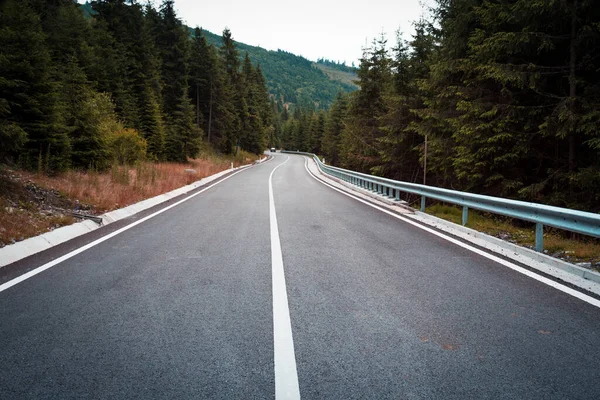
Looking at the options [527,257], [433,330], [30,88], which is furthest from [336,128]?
[433,330]

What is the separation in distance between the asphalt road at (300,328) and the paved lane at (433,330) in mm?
13

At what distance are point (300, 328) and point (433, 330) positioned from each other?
1.19m

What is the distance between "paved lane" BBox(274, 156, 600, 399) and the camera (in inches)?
95.7

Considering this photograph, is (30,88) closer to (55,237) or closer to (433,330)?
(55,237)

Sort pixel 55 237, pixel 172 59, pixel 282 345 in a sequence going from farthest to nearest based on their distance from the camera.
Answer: pixel 172 59 < pixel 55 237 < pixel 282 345

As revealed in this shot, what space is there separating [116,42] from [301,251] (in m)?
34.6

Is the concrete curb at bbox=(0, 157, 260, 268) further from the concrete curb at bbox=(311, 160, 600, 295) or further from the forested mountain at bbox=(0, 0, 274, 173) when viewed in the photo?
the concrete curb at bbox=(311, 160, 600, 295)

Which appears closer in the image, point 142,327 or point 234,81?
point 142,327

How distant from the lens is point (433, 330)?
3.22 meters

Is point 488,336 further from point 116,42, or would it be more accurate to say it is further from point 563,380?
point 116,42

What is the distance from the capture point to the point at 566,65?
1041cm

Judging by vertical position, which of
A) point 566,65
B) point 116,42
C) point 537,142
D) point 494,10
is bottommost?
point 537,142

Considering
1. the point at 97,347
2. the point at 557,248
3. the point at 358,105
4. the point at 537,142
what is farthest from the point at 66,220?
the point at 358,105

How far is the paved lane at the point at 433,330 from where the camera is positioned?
2430 millimetres
